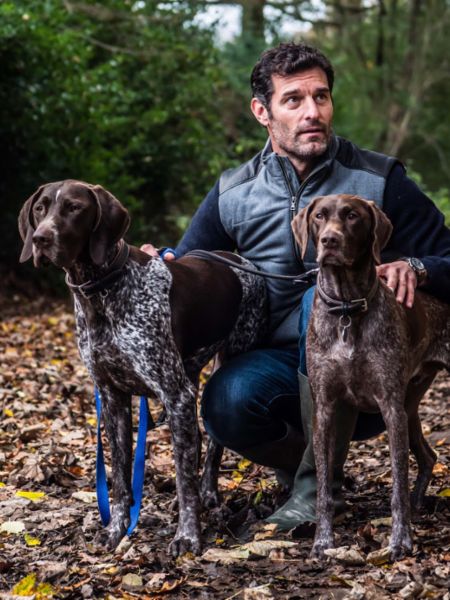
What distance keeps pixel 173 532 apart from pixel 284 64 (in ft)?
7.83

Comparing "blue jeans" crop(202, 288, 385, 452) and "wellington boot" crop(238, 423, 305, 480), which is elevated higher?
"blue jeans" crop(202, 288, 385, 452)

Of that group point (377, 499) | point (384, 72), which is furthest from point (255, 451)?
point (384, 72)

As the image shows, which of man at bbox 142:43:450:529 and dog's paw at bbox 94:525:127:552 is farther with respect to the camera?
man at bbox 142:43:450:529

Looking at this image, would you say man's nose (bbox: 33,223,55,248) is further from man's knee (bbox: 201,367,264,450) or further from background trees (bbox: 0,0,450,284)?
background trees (bbox: 0,0,450,284)

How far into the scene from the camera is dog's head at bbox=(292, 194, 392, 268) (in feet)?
11.1

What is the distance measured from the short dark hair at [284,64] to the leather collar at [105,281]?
1295 mm

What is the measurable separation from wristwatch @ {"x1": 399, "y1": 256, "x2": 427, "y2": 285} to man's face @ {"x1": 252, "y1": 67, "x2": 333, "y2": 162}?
79 cm

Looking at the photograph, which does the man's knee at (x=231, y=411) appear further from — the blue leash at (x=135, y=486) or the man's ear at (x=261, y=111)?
the man's ear at (x=261, y=111)

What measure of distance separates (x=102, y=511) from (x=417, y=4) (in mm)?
17098

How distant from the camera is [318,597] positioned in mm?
3059

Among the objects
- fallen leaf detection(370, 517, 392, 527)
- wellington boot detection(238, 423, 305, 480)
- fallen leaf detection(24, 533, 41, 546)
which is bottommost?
fallen leaf detection(370, 517, 392, 527)

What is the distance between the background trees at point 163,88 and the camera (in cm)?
1089

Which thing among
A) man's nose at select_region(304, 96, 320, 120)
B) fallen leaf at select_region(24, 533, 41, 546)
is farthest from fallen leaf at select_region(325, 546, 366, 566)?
man's nose at select_region(304, 96, 320, 120)

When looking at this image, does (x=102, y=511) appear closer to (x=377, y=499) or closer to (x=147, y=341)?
(x=147, y=341)
